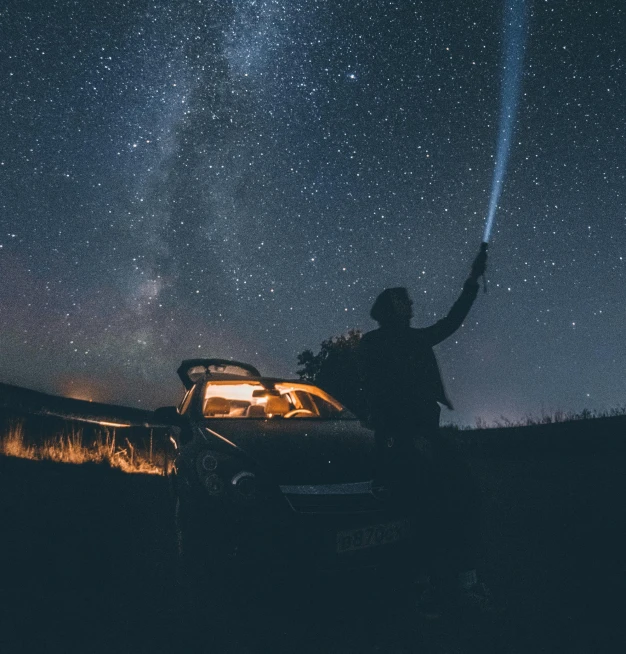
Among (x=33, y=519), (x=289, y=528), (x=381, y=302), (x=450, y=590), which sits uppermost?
(x=381, y=302)

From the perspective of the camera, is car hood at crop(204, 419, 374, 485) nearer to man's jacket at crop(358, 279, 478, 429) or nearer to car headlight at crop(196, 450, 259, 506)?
car headlight at crop(196, 450, 259, 506)

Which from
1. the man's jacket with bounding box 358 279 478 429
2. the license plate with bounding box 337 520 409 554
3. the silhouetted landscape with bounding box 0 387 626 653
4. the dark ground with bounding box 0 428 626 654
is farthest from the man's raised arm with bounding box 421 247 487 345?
the dark ground with bounding box 0 428 626 654

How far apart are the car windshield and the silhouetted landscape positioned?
143 centimetres

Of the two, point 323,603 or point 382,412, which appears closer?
point 323,603

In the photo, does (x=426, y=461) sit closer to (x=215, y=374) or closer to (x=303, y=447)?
(x=303, y=447)

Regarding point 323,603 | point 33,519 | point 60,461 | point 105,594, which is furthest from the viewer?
point 60,461

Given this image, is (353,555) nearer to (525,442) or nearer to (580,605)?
(580,605)

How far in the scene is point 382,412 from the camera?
3035 mm

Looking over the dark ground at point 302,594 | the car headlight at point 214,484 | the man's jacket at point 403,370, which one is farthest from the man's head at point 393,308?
the dark ground at point 302,594

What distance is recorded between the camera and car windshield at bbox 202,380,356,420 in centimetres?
449

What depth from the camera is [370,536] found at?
8.94ft

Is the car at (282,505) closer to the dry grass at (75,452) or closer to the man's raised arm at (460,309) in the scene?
the man's raised arm at (460,309)

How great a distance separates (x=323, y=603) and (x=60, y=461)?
817cm

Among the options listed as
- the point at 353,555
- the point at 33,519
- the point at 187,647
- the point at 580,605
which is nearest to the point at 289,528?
the point at 353,555
